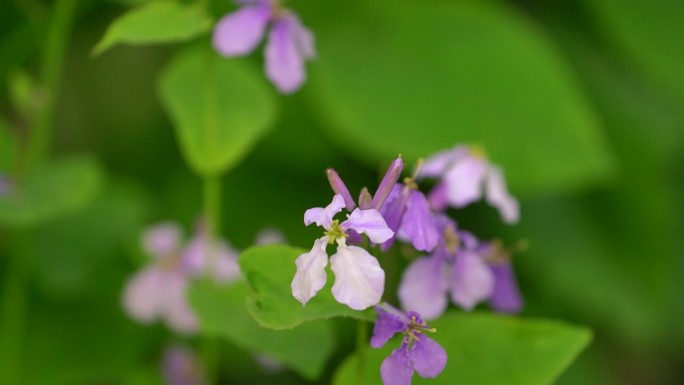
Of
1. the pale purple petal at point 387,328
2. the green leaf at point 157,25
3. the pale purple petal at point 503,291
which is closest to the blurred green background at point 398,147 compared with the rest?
the green leaf at point 157,25

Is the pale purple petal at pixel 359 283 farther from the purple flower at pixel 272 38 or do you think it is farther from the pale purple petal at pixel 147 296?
the pale purple petal at pixel 147 296

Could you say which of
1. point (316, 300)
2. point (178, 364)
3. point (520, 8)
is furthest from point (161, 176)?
point (316, 300)

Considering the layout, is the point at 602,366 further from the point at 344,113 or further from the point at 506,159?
the point at 344,113

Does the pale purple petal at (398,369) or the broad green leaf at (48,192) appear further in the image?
the broad green leaf at (48,192)

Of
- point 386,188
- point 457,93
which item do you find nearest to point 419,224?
point 386,188

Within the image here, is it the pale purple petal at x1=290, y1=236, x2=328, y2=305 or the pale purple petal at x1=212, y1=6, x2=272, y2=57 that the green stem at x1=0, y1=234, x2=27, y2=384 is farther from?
the pale purple petal at x1=290, y1=236, x2=328, y2=305

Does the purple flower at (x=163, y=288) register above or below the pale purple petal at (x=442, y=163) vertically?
below

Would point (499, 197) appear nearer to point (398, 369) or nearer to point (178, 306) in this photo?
point (398, 369)

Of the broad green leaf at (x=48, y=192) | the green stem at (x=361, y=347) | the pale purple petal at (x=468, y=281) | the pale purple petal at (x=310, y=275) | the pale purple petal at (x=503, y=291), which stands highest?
the pale purple petal at (x=310, y=275)
